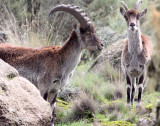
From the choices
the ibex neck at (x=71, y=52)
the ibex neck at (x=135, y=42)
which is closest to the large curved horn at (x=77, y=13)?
the ibex neck at (x=71, y=52)

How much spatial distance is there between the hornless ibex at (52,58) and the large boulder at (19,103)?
1.71 m

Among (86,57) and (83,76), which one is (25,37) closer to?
(83,76)

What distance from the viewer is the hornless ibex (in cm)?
732

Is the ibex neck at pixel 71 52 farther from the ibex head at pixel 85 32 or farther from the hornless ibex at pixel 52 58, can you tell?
the ibex head at pixel 85 32

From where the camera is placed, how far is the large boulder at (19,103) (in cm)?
470

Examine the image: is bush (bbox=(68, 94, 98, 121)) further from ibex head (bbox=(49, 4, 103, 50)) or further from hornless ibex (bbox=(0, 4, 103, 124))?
ibex head (bbox=(49, 4, 103, 50))

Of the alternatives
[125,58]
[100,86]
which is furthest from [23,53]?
[100,86]

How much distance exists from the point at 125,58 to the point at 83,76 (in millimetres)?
2831

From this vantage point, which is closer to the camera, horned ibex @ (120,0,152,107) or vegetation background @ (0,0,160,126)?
vegetation background @ (0,0,160,126)

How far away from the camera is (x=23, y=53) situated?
7527 millimetres

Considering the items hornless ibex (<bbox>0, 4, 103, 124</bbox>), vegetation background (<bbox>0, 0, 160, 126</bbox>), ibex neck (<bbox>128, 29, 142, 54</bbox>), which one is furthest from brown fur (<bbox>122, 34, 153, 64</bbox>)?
hornless ibex (<bbox>0, 4, 103, 124</bbox>)

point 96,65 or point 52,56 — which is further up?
point 52,56

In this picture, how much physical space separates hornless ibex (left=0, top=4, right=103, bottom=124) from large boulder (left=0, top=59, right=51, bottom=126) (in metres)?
1.71

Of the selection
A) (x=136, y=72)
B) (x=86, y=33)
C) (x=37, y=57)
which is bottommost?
(x=136, y=72)
